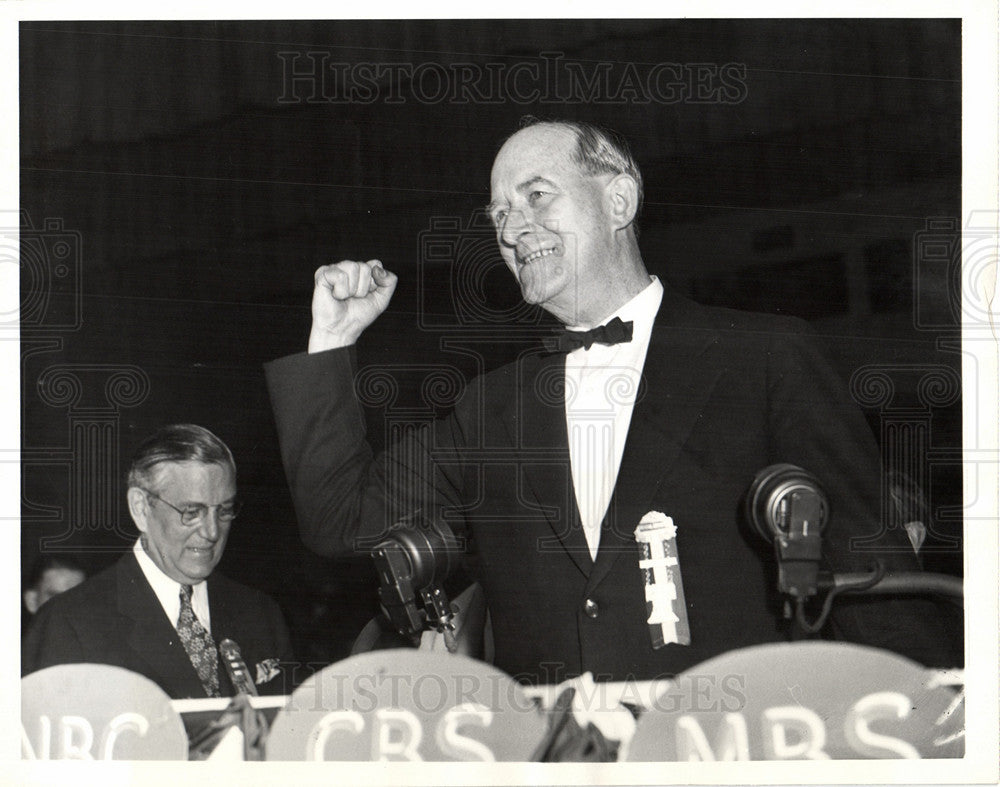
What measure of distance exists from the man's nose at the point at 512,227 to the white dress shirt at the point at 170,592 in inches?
53.5

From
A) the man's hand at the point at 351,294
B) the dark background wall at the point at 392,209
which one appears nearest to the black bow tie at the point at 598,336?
the dark background wall at the point at 392,209

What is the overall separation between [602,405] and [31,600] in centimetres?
183

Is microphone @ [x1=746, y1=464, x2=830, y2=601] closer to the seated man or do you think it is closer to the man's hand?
the man's hand

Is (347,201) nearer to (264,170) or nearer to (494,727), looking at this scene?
(264,170)

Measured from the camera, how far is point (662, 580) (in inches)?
128

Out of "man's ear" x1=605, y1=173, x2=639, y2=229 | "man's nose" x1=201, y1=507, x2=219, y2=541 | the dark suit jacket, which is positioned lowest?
the dark suit jacket

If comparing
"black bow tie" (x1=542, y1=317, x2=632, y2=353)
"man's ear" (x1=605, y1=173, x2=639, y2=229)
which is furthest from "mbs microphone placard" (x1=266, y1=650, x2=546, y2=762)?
"man's ear" (x1=605, y1=173, x2=639, y2=229)

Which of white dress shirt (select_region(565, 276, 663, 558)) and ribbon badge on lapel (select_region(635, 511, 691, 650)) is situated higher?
white dress shirt (select_region(565, 276, 663, 558))

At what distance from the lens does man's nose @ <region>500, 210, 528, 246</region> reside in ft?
11.3

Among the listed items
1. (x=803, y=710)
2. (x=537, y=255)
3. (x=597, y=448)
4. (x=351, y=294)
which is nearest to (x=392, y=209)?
(x=351, y=294)

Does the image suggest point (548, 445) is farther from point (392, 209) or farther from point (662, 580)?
point (392, 209)

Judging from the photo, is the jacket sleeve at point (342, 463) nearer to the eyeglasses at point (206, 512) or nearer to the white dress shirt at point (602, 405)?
the eyeglasses at point (206, 512)

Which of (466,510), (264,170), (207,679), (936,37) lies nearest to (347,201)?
(264,170)

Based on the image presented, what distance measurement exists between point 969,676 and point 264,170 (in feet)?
8.58
